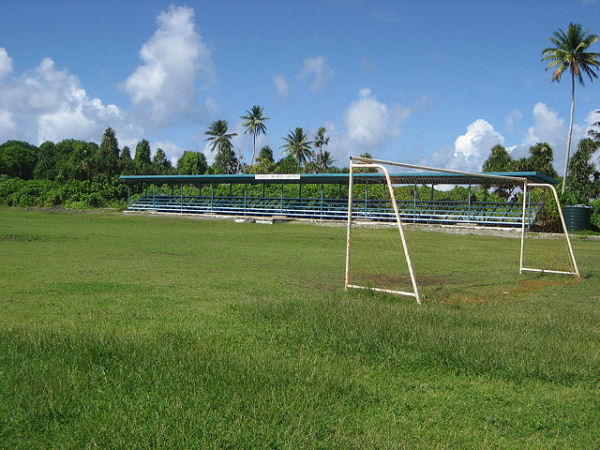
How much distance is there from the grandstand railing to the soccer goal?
18 centimetres

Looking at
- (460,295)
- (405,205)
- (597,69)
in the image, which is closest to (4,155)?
(405,205)

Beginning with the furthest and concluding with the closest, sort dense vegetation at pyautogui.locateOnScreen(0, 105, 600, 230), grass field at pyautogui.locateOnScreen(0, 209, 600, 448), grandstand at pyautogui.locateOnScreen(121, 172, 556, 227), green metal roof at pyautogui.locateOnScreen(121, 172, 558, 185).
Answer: dense vegetation at pyautogui.locateOnScreen(0, 105, 600, 230), grandstand at pyautogui.locateOnScreen(121, 172, 556, 227), green metal roof at pyautogui.locateOnScreen(121, 172, 558, 185), grass field at pyautogui.locateOnScreen(0, 209, 600, 448)

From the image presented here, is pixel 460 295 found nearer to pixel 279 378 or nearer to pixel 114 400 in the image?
pixel 279 378

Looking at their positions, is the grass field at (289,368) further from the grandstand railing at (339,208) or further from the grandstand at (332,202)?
the grandstand railing at (339,208)

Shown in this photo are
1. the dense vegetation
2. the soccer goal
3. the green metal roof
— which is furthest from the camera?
the dense vegetation

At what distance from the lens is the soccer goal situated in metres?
9.16

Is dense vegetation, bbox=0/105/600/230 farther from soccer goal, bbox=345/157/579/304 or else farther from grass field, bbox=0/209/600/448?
grass field, bbox=0/209/600/448

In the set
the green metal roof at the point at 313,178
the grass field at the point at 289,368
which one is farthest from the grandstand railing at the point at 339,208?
the grass field at the point at 289,368

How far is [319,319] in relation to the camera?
593 cm

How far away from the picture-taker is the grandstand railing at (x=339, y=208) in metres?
28.3

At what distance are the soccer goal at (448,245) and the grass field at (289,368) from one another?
62.6 inches

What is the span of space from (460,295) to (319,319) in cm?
361

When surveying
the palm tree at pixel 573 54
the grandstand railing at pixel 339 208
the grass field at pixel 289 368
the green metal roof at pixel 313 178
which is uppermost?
the palm tree at pixel 573 54

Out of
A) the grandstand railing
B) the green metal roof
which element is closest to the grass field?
the green metal roof
